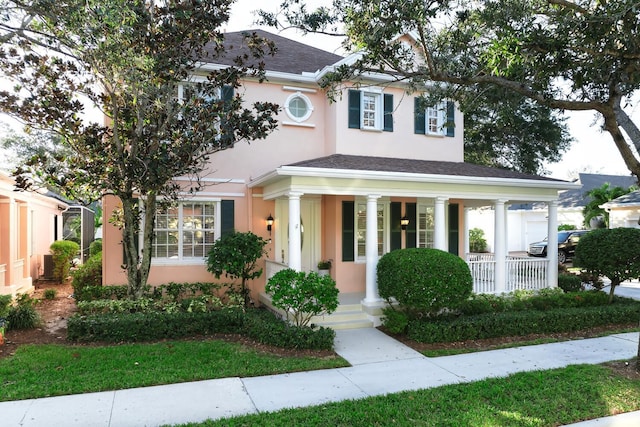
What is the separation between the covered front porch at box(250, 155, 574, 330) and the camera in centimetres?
891

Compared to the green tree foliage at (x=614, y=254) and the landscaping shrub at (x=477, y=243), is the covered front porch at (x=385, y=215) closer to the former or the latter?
the green tree foliage at (x=614, y=254)

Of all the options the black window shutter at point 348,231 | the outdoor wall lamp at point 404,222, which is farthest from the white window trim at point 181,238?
the outdoor wall lamp at point 404,222

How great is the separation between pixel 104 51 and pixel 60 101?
75.9 inches

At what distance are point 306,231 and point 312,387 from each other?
586cm

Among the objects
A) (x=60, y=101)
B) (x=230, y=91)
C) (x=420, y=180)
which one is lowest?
(x=420, y=180)

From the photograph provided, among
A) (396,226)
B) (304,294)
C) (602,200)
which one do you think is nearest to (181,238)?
(304,294)

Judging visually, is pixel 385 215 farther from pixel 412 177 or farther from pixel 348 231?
pixel 412 177

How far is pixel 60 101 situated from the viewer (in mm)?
7410

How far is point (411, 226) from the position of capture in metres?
11.6

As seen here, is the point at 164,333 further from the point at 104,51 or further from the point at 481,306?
the point at 481,306

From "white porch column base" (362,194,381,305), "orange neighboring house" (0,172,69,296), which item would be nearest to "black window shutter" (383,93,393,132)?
"white porch column base" (362,194,381,305)

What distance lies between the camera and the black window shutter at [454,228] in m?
11.9

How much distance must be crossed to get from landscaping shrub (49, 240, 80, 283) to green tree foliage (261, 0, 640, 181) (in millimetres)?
11455

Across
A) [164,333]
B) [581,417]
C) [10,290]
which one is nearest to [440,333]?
[581,417]
